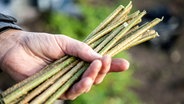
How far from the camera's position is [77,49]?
1708 mm

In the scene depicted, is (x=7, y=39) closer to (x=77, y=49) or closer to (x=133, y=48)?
(x=77, y=49)

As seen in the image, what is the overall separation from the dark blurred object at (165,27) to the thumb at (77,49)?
243 cm

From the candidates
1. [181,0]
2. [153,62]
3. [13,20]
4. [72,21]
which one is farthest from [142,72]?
[13,20]

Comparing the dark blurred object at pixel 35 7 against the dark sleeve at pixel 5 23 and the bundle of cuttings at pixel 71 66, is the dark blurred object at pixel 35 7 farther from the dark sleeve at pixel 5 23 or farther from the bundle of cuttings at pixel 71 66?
the bundle of cuttings at pixel 71 66

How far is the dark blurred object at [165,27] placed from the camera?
4176 millimetres

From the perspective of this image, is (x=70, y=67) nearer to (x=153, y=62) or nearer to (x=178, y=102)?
(x=178, y=102)

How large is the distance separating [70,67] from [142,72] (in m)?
2.21

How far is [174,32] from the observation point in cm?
430

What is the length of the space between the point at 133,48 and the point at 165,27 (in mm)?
368

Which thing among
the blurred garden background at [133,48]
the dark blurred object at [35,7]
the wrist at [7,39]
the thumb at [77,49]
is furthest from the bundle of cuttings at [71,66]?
the dark blurred object at [35,7]

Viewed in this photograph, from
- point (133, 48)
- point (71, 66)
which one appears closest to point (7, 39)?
point (71, 66)

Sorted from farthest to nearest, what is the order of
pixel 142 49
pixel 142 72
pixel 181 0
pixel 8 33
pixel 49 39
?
pixel 181 0 → pixel 142 49 → pixel 142 72 → pixel 8 33 → pixel 49 39

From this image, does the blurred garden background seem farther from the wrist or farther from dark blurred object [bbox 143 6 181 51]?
the wrist

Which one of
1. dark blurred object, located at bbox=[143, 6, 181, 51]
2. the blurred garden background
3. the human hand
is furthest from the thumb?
dark blurred object, located at bbox=[143, 6, 181, 51]
